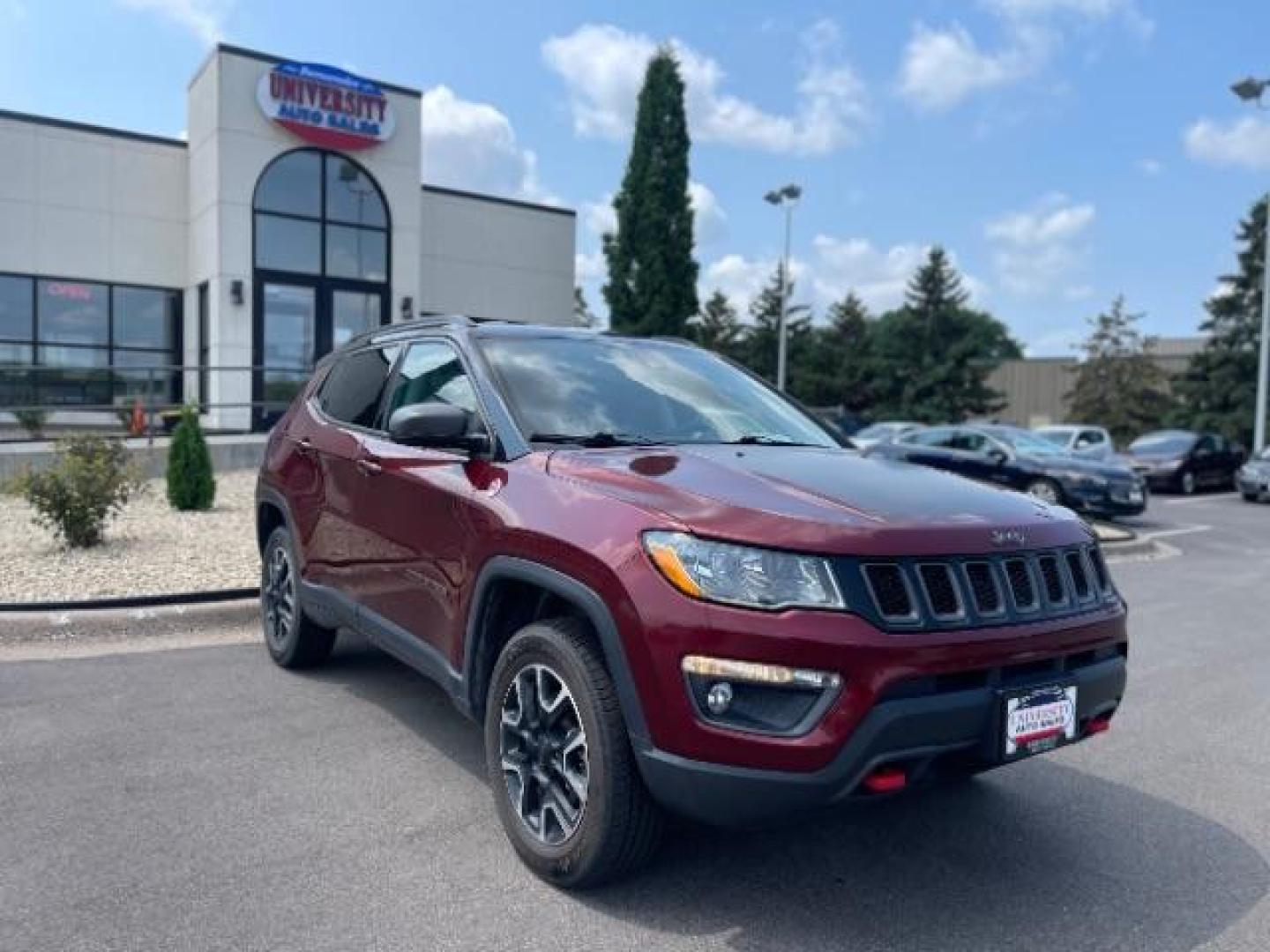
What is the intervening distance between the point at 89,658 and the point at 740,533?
4.61 meters

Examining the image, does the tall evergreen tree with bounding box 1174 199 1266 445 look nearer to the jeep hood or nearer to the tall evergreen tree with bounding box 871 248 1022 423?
the tall evergreen tree with bounding box 871 248 1022 423

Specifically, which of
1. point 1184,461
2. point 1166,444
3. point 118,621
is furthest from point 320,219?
point 1166,444

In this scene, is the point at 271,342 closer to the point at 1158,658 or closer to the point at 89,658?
the point at 89,658

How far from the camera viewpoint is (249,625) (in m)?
6.88

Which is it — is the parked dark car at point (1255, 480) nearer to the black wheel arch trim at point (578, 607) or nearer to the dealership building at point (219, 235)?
the dealership building at point (219, 235)

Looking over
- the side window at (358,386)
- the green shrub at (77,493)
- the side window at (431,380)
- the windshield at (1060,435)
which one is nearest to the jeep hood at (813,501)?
the side window at (431,380)


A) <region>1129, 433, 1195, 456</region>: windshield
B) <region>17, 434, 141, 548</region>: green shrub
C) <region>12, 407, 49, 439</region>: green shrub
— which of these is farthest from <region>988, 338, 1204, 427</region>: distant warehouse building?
<region>17, 434, 141, 548</region>: green shrub

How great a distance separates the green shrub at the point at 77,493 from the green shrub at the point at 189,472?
2009 mm

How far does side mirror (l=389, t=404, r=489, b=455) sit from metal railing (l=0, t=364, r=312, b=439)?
11947 millimetres

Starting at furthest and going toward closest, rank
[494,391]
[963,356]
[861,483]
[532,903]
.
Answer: [963,356], [494,391], [861,483], [532,903]

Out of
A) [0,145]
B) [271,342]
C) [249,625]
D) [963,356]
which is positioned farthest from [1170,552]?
[963,356]

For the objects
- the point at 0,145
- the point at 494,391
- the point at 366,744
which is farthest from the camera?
the point at 0,145

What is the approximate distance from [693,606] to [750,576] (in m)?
0.17

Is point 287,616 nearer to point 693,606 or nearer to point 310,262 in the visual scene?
point 693,606
